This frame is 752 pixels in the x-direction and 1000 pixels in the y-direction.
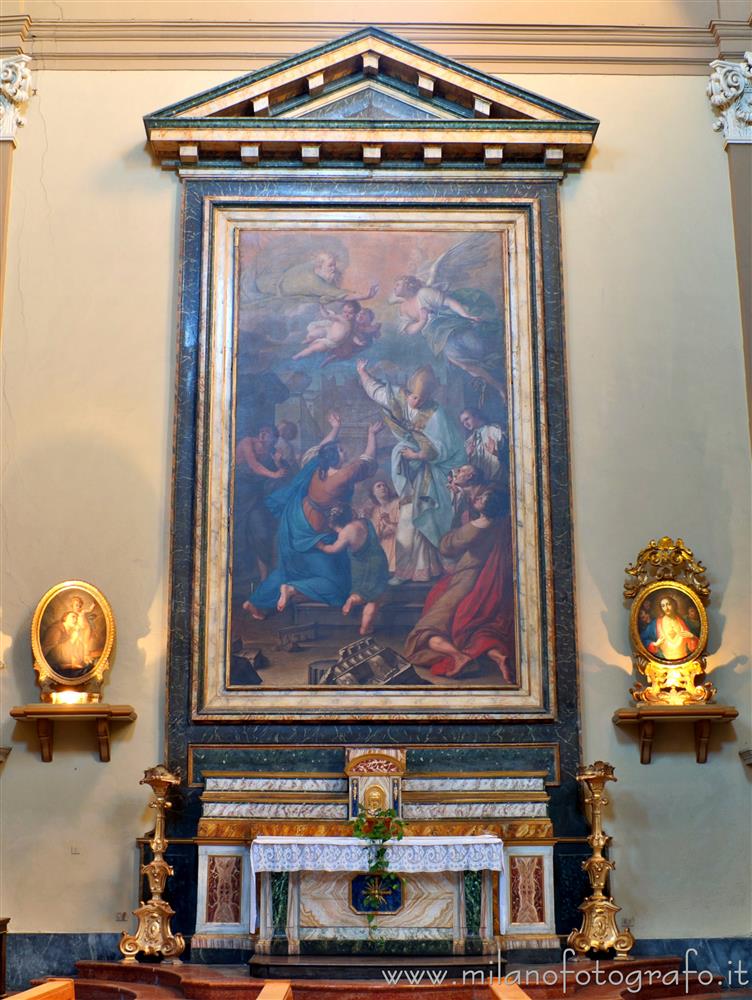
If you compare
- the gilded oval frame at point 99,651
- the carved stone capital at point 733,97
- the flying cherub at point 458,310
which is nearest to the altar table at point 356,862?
the gilded oval frame at point 99,651

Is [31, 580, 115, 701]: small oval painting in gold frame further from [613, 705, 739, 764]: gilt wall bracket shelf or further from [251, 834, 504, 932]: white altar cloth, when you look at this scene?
[613, 705, 739, 764]: gilt wall bracket shelf

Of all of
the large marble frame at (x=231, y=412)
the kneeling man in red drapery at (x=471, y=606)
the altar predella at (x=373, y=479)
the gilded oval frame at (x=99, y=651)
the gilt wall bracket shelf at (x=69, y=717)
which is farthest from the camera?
the kneeling man in red drapery at (x=471, y=606)

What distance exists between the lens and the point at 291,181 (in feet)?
36.0

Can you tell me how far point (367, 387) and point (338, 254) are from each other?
1.19 m

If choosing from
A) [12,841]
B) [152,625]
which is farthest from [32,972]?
Answer: [152,625]

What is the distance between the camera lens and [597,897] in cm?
915

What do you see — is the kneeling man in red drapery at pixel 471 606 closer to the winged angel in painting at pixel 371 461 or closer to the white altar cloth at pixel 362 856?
the winged angel in painting at pixel 371 461

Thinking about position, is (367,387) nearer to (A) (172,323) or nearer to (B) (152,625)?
(A) (172,323)

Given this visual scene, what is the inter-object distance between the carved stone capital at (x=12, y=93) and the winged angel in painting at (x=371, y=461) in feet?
7.41

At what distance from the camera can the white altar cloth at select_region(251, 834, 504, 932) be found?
8664mm

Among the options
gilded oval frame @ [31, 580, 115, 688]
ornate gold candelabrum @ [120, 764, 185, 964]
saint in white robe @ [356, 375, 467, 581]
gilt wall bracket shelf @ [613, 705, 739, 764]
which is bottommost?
ornate gold candelabrum @ [120, 764, 185, 964]

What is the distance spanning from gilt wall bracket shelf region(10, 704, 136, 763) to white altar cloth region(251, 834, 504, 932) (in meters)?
1.60

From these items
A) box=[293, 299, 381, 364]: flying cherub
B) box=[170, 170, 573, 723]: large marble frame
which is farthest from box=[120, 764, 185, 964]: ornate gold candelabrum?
box=[293, 299, 381, 364]: flying cherub

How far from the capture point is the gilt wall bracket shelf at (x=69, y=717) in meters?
9.49
